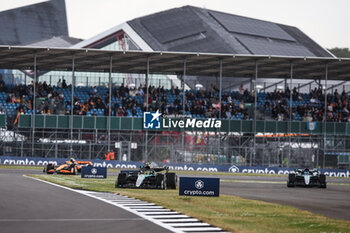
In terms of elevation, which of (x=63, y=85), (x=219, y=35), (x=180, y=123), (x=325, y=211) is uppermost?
(x=219, y=35)

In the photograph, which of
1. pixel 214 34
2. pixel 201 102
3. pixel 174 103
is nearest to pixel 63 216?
pixel 174 103

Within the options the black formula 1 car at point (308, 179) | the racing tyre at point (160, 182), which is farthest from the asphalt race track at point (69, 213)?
the black formula 1 car at point (308, 179)

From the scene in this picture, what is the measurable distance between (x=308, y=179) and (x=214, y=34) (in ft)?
217

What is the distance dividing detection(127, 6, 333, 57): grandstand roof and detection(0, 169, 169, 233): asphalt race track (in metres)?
74.9

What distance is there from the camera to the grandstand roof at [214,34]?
93.7 meters

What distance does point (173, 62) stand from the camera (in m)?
54.2

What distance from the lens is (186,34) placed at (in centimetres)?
9712

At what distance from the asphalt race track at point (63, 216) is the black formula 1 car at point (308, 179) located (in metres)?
14.8

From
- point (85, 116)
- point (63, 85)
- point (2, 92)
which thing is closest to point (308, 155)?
point (85, 116)

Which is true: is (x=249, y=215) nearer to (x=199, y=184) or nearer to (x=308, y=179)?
(x=199, y=184)

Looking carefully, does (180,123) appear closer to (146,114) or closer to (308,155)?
(146,114)

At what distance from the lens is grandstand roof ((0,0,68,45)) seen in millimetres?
116438

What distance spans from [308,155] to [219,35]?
48.0 metres

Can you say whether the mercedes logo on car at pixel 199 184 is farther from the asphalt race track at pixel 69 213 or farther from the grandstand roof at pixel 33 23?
the grandstand roof at pixel 33 23
